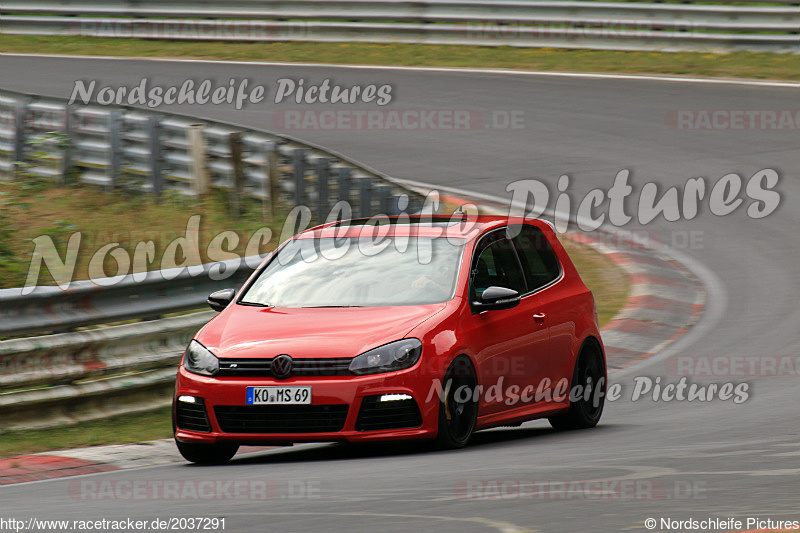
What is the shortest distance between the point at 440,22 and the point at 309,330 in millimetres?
20621

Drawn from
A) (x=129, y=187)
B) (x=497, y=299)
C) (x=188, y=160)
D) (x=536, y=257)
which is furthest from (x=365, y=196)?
(x=497, y=299)

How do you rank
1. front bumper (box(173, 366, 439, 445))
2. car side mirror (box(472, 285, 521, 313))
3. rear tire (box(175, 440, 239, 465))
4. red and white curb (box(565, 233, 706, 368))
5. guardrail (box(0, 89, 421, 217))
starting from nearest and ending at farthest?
1. front bumper (box(173, 366, 439, 445))
2. rear tire (box(175, 440, 239, 465))
3. car side mirror (box(472, 285, 521, 313))
4. red and white curb (box(565, 233, 706, 368))
5. guardrail (box(0, 89, 421, 217))

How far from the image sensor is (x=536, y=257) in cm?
1026

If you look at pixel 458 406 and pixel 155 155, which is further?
pixel 155 155

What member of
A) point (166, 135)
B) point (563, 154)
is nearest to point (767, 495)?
point (166, 135)

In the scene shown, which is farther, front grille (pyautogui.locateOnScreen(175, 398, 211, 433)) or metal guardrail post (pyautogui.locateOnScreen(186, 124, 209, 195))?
metal guardrail post (pyautogui.locateOnScreen(186, 124, 209, 195))

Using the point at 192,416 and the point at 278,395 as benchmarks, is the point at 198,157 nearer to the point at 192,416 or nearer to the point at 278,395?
the point at 192,416

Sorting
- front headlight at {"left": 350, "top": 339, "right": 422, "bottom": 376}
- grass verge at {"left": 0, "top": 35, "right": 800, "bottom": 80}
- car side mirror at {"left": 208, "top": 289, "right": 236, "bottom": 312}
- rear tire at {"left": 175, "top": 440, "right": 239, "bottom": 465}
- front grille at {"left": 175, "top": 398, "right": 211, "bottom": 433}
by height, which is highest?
front headlight at {"left": 350, "top": 339, "right": 422, "bottom": 376}

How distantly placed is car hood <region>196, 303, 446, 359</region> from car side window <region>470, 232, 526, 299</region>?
2.16 ft

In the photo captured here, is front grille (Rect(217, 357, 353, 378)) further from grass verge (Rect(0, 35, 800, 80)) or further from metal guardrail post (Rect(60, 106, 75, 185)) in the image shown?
grass verge (Rect(0, 35, 800, 80))

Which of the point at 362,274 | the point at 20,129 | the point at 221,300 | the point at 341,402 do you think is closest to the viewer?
the point at 341,402

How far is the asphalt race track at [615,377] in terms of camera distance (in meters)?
6.52

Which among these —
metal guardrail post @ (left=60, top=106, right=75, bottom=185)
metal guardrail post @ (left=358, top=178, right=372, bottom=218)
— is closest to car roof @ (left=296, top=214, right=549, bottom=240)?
metal guardrail post @ (left=358, top=178, right=372, bottom=218)

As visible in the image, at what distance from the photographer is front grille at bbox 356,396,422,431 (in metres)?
8.45
